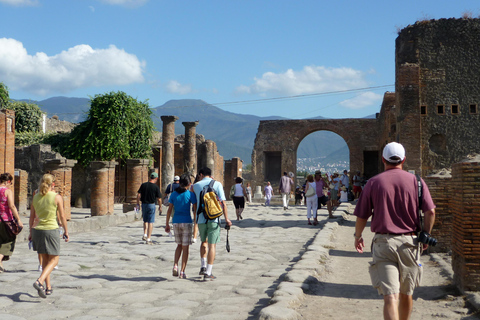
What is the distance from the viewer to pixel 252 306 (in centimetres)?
514

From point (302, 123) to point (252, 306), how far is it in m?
34.5

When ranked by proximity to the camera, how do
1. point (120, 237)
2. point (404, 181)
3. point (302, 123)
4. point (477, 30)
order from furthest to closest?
point (302, 123)
point (477, 30)
point (120, 237)
point (404, 181)

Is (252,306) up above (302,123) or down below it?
below

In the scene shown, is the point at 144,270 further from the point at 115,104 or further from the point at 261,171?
the point at 261,171

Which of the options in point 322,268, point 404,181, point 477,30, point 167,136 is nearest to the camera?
point 404,181

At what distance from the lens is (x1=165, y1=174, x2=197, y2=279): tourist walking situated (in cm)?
670

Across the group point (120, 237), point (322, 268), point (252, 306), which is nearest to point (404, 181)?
point (252, 306)

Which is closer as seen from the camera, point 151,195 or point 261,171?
point 151,195

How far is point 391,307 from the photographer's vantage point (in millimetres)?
3758

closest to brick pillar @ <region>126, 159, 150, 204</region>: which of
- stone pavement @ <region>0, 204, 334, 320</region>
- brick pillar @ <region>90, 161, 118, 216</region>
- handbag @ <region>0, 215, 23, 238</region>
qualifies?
brick pillar @ <region>90, 161, 118, 216</region>

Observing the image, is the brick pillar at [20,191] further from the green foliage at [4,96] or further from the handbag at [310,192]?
the green foliage at [4,96]

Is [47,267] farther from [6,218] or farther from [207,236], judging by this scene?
[207,236]

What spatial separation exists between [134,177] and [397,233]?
49.6ft

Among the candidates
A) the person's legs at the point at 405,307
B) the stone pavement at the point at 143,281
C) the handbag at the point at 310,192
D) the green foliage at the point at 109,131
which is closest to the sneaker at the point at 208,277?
the stone pavement at the point at 143,281
